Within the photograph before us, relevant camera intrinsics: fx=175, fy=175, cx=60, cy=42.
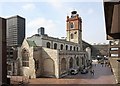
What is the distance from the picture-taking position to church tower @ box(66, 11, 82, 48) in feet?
165

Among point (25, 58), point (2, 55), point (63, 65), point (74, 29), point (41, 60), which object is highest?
point (74, 29)

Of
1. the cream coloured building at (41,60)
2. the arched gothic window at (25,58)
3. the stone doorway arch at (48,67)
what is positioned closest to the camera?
the cream coloured building at (41,60)

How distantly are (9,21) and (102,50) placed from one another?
4969 cm

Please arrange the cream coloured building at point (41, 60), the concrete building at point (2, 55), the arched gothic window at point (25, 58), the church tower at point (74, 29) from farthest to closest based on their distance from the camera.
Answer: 1. the church tower at point (74, 29)
2. the arched gothic window at point (25, 58)
3. the cream coloured building at point (41, 60)
4. the concrete building at point (2, 55)

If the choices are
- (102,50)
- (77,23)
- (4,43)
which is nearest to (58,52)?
(4,43)

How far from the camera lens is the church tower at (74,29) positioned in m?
50.4

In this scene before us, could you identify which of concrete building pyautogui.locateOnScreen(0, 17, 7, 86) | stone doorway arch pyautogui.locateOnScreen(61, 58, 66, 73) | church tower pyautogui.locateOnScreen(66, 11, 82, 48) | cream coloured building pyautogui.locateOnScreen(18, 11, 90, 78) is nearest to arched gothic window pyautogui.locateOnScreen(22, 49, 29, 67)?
cream coloured building pyautogui.locateOnScreen(18, 11, 90, 78)

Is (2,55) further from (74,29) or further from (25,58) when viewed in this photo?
(74,29)

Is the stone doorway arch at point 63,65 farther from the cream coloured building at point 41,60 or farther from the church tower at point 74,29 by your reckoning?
the church tower at point 74,29

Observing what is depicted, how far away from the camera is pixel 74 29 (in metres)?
50.8

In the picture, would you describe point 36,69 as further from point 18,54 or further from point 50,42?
point 50,42

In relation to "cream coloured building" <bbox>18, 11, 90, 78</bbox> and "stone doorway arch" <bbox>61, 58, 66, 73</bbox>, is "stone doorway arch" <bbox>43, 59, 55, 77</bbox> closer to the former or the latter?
"cream coloured building" <bbox>18, 11, 90, 78</bbox>

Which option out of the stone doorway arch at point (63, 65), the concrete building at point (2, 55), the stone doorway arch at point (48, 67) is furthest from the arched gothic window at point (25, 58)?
the concrete building at point (2, 55)

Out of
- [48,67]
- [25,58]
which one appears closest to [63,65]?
[48,67]
